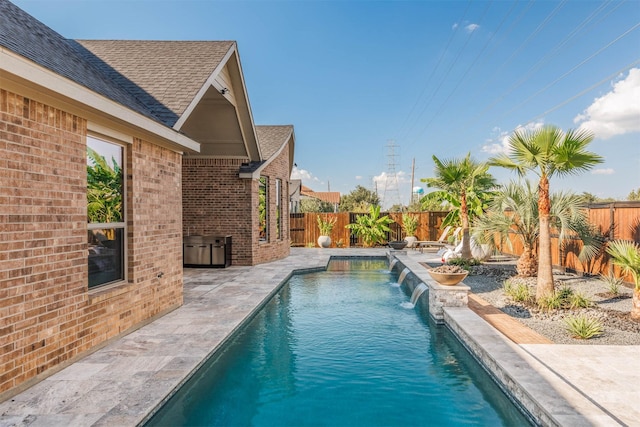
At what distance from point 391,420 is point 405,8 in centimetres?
1679

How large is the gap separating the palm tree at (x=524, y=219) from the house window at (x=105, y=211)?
8631mm

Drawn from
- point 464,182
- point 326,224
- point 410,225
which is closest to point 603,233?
point 464,182

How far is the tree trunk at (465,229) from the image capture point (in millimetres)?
12281

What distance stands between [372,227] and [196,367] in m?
16.5

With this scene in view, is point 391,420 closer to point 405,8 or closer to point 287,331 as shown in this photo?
point 287,331

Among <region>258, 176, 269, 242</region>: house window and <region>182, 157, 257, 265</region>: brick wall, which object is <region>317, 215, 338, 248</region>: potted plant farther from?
<region>182, 157, 257, 265</region>: brick wall

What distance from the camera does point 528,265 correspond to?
10070 millimetres

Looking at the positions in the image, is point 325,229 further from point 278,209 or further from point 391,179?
point 391,179

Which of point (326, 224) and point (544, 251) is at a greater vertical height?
point (326, 224)

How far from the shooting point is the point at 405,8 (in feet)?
53.3

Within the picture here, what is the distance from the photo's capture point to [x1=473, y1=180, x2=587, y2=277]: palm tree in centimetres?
923

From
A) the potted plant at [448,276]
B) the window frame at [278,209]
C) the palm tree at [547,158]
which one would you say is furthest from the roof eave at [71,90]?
the window frame at [278,209]

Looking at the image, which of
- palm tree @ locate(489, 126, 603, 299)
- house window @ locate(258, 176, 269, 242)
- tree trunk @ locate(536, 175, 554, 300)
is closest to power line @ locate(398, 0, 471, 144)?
palm tree @ locate(489, 126, 603, 299)

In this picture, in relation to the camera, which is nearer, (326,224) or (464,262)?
(464,262)
